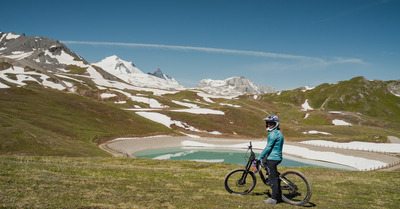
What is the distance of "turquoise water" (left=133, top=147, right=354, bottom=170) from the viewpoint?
2640 inches

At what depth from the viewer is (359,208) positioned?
1280 cm

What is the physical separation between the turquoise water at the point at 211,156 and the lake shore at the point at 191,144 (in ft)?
11.8

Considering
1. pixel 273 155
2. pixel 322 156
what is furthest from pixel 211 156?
pixel 273 155

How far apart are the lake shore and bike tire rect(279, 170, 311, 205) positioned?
50.9 m

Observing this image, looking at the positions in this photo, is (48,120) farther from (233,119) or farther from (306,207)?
(233,119)

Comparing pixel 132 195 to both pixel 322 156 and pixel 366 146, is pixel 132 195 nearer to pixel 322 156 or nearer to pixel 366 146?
pixel 322 156

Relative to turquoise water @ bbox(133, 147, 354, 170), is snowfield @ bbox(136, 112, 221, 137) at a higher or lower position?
higher

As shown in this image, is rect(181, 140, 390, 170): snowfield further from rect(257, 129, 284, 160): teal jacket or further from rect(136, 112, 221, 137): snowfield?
rect(257, 129, 284, 160): teal jacket

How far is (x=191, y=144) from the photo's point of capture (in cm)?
9000

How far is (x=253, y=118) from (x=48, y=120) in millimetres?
97970

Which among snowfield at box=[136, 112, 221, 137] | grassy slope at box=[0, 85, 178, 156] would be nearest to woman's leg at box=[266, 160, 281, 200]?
grassy slope at box=[0, 85, 178, 156]

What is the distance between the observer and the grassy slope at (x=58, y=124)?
46.5 meters

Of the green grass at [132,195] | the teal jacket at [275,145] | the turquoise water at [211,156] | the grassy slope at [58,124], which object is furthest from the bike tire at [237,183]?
the turquoise water at [211,156]

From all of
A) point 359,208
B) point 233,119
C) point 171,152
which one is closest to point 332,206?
point 359,208
